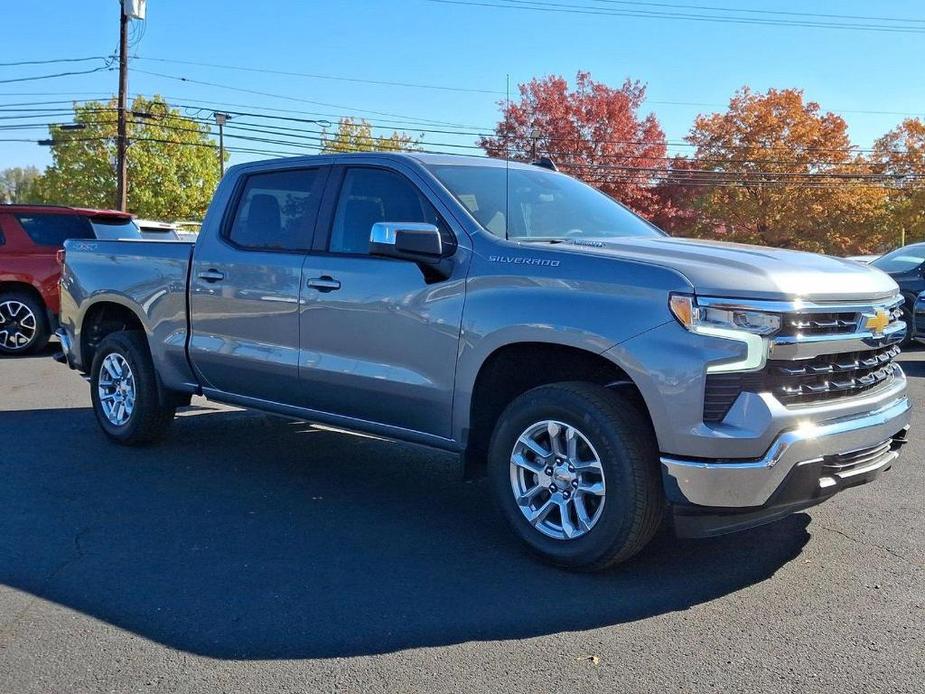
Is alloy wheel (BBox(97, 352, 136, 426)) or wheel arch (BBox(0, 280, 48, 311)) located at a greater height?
wheel arch (BBox(0, 280, 48, 311))

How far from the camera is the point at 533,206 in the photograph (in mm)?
5180

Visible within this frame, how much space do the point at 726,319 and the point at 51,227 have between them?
35.3 ft

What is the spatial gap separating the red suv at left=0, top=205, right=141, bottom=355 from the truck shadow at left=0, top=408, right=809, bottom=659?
6.31 metres

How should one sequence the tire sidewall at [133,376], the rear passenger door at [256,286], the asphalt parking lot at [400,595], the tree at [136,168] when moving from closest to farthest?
the asphalt parking lot at [400,595] → the rear passenger door at [256,286] → the tire sidewall at [133,376] → the tree at [136,168]

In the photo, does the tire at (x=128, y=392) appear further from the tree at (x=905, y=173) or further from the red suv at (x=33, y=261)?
the tree at (x=905, y=173)

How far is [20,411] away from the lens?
816cm

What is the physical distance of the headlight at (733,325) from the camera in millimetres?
3748

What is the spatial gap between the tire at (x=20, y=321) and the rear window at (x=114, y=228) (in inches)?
51.1

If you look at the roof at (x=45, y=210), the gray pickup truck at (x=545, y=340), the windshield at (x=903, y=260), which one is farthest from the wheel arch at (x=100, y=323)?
the windshield at (x=903, y=260)

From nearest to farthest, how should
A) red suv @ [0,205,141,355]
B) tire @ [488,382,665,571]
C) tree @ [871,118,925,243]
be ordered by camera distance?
tire @ [488,382,665,571]
red suv @ [0,205,141,355]
tree @ [871,118,925,243]

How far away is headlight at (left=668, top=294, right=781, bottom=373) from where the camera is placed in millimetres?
3748

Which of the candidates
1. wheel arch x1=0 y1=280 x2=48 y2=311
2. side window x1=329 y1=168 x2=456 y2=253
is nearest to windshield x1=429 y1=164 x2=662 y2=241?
side window x1=329 y1=168 x2=456 y2=253

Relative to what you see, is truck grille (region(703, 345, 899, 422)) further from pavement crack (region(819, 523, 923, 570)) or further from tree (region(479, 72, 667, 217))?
tree (region(479, 72, 667, 217))

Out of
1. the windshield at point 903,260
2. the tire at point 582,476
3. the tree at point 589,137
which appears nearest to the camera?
A: the tire at point 582,476
